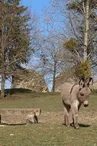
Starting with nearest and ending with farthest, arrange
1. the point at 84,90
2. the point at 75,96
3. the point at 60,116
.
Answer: the point at 84,90
the point at 75,96
the point at 60,116

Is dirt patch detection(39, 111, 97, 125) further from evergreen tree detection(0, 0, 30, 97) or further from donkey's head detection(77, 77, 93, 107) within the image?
evergreen tree detection(0, 0, 30, 97)

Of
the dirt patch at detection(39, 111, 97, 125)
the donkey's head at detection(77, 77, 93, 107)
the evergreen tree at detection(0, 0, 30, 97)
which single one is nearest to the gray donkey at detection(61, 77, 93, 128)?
the donkey's head at detection(77, 77, 93, 107)

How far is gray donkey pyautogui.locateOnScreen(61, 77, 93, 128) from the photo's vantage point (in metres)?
11.9

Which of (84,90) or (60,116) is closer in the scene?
(84,90)

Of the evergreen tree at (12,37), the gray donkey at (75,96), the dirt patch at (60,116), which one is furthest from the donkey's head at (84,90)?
the evergreen tree at (12,37)

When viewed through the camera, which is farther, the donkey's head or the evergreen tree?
the evergreen tree

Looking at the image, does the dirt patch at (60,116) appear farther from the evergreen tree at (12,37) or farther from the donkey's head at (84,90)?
the evergreen tree at (12,37)

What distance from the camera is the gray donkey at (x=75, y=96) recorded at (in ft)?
39.1

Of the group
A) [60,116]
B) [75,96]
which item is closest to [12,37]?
[60,116]

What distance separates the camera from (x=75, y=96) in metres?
12.3

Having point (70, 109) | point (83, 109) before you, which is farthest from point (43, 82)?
point (70, 109)

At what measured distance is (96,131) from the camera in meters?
12.0

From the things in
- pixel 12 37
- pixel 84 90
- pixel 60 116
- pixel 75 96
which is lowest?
pixel 60 116

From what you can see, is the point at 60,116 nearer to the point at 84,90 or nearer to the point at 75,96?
the point at 75,96
